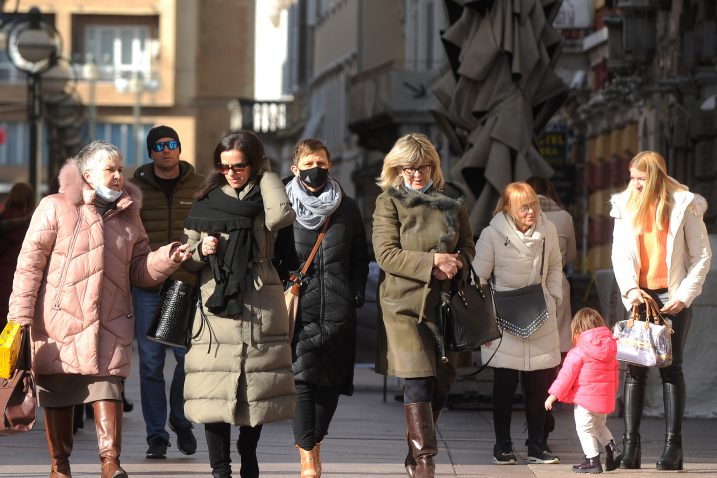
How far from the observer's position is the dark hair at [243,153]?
10008mm

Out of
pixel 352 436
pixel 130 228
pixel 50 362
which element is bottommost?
pixel 352 436

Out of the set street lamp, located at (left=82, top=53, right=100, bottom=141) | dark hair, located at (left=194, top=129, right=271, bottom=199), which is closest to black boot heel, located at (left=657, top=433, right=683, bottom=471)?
dark hair, located at (left=194, top=129, right=271, bottom=199)

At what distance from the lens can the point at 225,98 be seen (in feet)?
303

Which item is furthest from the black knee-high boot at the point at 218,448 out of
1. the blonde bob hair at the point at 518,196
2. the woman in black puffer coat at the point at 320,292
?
the blonde bob hair at the point at 518,196

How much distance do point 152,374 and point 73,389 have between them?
2226mm

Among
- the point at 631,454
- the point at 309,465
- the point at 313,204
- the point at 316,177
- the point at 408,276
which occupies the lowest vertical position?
the point at 631,454

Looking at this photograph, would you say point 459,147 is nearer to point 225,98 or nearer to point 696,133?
point 696,133

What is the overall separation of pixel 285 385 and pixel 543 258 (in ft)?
9.53

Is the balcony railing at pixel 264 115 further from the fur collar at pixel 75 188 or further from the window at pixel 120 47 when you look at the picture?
the fur collar at pixel 75 188

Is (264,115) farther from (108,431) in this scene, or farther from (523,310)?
(108,431)

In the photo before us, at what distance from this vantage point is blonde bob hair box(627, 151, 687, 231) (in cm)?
1169

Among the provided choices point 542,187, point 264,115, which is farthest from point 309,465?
point 264,115

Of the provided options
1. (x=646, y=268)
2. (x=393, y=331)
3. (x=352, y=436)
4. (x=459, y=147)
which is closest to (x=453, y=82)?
(x=459, y=147)

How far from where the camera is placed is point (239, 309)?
32.3 feet
